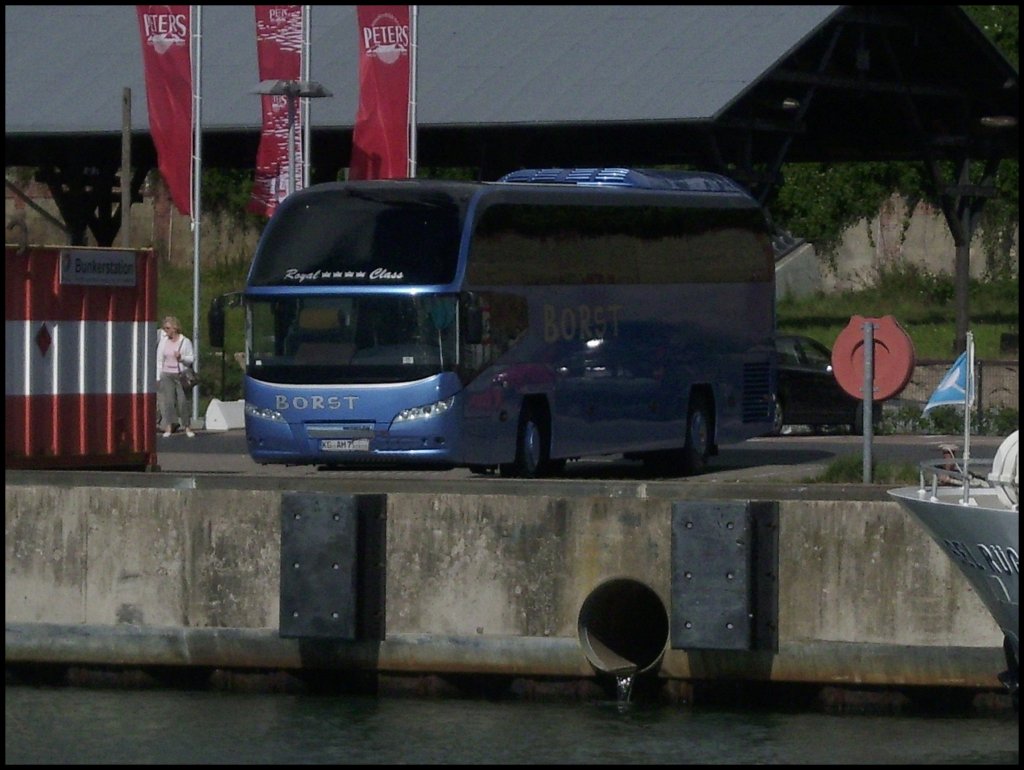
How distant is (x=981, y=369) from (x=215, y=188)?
3194 centimetres

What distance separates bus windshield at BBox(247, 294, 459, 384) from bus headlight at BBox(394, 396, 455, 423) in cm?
30

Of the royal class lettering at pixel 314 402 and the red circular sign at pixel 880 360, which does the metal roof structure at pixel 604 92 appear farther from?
the red circular sign at pixel 880 360

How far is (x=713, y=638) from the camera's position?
16.0 meters

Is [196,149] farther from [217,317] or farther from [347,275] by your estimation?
[347,275]

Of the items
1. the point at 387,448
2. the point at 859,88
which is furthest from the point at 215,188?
the point at 387,448

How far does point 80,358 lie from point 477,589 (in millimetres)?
7033

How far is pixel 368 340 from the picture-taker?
952 inches

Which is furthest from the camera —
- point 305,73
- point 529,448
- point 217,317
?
point 305,73

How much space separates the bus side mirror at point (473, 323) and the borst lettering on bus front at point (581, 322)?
5.39 ft

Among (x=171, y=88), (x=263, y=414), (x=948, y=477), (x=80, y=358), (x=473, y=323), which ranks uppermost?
(x=171, y=88)

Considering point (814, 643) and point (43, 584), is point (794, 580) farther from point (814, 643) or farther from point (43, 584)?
point (43, 584)

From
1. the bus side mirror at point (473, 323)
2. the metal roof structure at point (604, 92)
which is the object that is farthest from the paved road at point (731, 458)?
the metal roof structure at point (604, 92)

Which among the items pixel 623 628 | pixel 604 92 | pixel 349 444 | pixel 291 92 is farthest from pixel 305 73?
pixel 623 628

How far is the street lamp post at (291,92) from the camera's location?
33.1 meters
